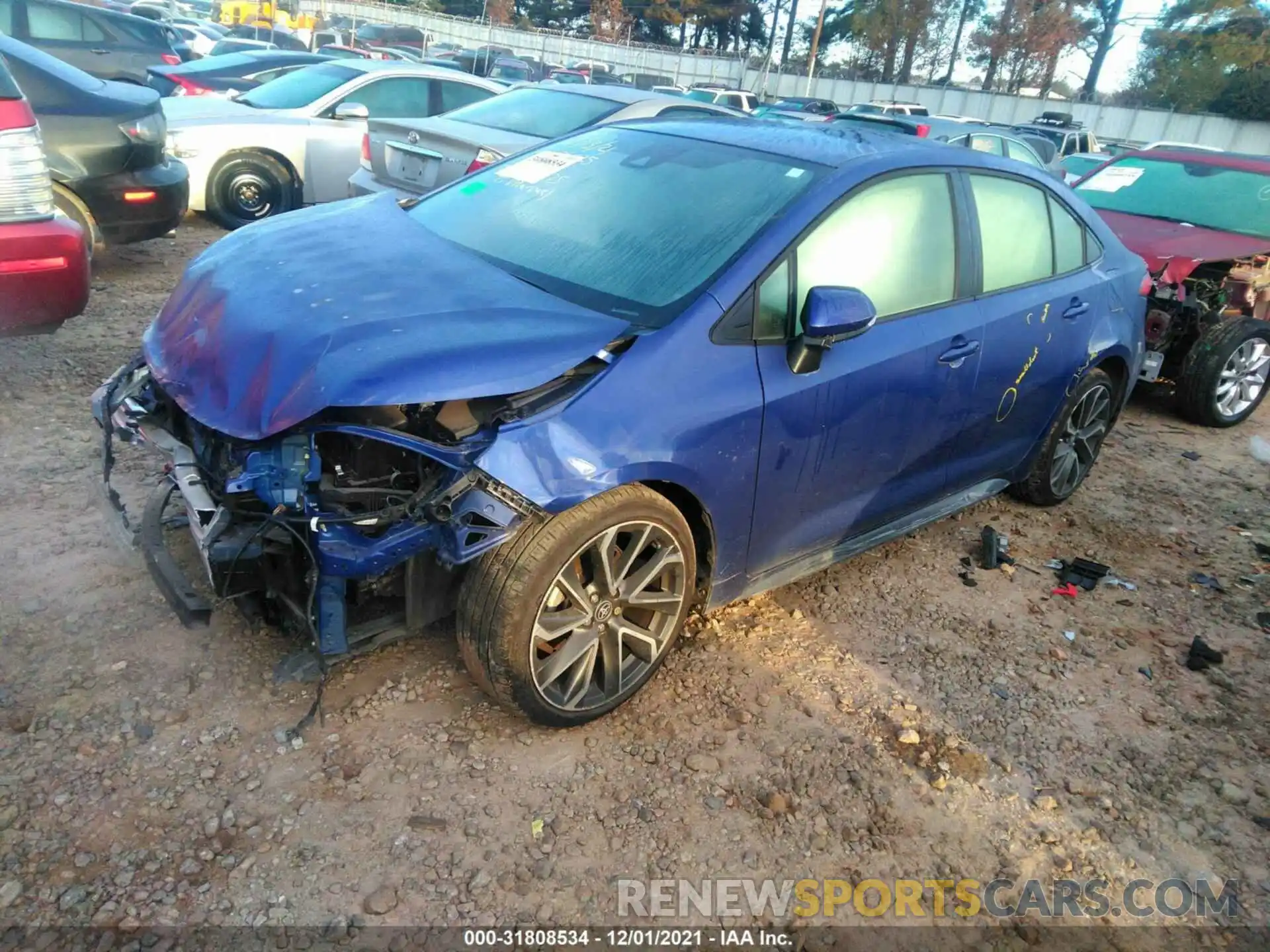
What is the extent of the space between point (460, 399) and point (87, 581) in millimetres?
1700

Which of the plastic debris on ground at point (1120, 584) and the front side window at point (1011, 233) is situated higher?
the front side window at point (1011, 233)

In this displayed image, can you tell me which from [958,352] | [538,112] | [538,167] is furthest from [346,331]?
[538,112]

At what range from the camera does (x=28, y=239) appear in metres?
3.97

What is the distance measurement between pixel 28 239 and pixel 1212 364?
22.3 feet

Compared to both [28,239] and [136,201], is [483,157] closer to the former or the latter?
[136,201]

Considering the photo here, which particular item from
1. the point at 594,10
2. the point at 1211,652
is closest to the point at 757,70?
the point at 594,10

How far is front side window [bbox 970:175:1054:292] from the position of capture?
3.70 metres

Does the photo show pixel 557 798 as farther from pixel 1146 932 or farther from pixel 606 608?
pixel 1146 932

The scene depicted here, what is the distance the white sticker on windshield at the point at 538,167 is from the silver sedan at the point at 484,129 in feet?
6.87

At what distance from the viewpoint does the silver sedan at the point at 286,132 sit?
7.73m

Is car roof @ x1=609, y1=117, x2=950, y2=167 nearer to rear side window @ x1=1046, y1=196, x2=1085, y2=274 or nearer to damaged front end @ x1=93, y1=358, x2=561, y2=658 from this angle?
rear side window @ x1=1046, y1=196, x2=1085, y2=274

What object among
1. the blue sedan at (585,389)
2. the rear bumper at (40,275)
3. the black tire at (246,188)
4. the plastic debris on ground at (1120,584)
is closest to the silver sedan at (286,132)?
the black tire at (246,188)

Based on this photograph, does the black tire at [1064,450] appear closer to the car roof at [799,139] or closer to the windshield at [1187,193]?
the car roof at [799,139]

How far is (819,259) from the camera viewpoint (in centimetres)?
306
